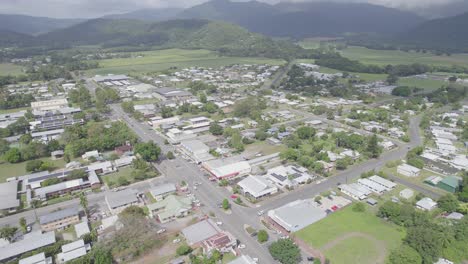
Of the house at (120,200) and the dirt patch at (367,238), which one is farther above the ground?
the house at (120,200)

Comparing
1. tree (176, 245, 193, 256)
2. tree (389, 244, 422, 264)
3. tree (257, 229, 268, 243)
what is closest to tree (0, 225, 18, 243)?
tree (176, 245, 193, 256)

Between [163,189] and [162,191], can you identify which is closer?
[162,191]

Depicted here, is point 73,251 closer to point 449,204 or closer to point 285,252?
point 285,252

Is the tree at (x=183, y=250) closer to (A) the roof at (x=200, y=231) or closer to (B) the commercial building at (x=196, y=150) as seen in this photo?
(A) the roof at (x=200, y=231)

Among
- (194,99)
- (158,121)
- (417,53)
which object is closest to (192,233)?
(158,121)

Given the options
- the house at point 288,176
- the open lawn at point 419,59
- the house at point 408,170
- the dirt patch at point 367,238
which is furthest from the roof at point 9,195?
the open lawn at point 419,59

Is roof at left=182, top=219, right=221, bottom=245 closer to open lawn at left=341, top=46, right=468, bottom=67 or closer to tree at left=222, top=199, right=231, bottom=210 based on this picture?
tree at left=222, top=199, right=231, bottom=210

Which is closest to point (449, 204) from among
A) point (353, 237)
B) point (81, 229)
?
point (353, 237)
